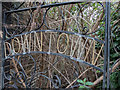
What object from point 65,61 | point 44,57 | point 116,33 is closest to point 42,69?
point 44,57

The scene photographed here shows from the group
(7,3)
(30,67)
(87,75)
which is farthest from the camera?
(30,67)

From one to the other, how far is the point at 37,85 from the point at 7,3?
1431 millimetres

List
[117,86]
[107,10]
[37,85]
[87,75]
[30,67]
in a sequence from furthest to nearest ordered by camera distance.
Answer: [30,67] < [37,85] < [87,75] < [117,86] < [107,10]

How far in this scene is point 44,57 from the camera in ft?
5.35

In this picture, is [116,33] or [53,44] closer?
[116,33]

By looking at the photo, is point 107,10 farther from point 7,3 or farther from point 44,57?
point 7,3

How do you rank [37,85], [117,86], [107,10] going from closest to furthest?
[107,10], [117,86], [37,85]

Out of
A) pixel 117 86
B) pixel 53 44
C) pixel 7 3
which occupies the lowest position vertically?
pixel 117 86

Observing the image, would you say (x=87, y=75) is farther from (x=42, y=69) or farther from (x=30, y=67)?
(x=30, y=67)

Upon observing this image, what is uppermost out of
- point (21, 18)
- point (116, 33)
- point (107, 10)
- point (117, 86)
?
point (21, 18)

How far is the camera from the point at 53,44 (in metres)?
1.66

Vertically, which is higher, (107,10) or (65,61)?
(107,10)

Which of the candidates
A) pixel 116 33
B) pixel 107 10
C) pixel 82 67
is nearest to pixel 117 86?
pixel 82 67

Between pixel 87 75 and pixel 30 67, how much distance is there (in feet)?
3.61
